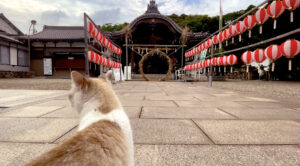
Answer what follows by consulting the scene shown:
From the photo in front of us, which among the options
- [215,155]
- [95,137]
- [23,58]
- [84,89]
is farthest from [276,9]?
[23,58]

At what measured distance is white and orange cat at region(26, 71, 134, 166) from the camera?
592 millimetres

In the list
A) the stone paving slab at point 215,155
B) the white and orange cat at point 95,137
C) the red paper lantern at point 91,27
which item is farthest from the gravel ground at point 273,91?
the red paper lantern at point 91,27

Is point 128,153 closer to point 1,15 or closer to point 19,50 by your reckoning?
point 19,50

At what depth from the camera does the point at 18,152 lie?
4.22 feet

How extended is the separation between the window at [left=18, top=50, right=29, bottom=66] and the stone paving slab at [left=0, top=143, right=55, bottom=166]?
2190 centimetres

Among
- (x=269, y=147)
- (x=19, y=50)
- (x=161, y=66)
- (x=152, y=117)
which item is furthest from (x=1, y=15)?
(x=269, y=147)

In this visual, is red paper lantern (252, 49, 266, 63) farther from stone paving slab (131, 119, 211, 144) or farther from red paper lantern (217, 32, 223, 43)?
stone paving slab (131, 119, 211, 144)

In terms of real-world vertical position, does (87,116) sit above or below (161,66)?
below

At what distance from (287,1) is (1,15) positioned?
1149 inches

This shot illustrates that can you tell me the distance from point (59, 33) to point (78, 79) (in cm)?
2355

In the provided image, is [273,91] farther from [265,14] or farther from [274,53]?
[265,14]

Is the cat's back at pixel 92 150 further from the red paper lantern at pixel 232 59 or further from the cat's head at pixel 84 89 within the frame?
the red paper lantern at pixel 232 59

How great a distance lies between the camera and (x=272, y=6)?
436 cm

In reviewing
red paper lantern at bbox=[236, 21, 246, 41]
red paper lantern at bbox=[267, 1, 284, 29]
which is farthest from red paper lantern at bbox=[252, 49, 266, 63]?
red paper lantern at bbox=[267, 1, 284, 29]
